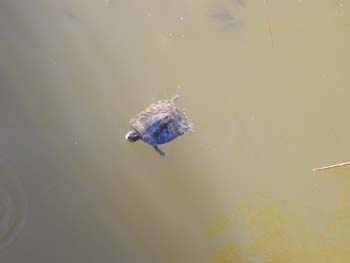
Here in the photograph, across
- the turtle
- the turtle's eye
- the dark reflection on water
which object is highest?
the turtle

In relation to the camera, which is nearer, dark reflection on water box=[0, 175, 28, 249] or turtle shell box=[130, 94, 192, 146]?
dark reflection on water box=[0, 175, 28, 249]

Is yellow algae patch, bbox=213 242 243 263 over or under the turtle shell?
under

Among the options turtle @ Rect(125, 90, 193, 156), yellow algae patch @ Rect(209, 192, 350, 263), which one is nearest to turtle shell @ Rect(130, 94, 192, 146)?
turtle @ Rect(125, 90, 193, 156)

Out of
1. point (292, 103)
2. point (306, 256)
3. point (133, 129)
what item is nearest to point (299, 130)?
point (292, 103)

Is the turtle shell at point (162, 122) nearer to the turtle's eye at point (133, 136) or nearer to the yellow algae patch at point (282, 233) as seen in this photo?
the turtle's eye at point (133, 136)

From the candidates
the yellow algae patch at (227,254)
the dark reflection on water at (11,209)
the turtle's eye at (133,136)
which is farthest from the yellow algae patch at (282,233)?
the dark reflection on water at (11,209)

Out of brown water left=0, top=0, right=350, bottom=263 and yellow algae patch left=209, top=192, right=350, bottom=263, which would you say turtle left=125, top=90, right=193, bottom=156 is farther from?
yellow algae patch left=209, top=192, right=350, bottom=263
